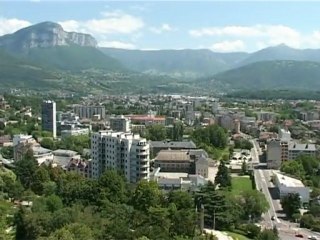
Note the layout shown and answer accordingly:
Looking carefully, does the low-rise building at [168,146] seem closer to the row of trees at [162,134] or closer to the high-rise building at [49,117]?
the row of trees at [162,134]

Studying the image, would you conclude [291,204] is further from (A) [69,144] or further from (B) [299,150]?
(A) [69,144]

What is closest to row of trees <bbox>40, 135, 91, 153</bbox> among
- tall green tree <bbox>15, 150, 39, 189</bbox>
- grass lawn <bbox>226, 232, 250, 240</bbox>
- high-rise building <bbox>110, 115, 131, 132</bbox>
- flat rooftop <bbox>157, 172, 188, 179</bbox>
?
high-rise building <bbox>110, 115, 131, 132</bbox>

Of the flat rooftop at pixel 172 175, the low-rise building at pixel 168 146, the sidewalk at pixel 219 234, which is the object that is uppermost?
the low-rise building at pixel 168 146

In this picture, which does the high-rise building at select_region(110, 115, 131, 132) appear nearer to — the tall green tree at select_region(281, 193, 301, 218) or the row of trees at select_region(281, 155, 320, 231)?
the row of trees at select_region(281, 155, 320, 231)

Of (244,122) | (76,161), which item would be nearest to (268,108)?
(244,122)

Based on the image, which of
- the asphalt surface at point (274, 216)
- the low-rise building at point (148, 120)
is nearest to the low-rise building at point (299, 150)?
the asphalt surface at point (274, 216)
